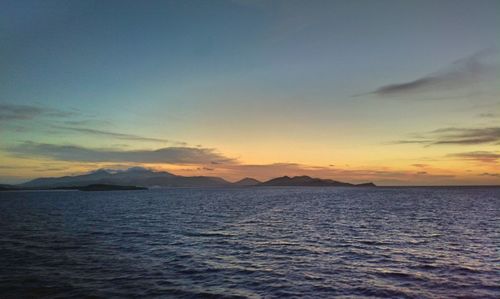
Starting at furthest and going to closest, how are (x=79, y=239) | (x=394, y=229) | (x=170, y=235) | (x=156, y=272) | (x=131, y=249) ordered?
(x=394, y=229)
(x=170, y=235)
(x=79, y=239)
(x=131, y=249)
(x=156, y=272)

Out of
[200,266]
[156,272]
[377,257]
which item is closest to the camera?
[156,272]

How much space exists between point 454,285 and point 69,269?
107 feet

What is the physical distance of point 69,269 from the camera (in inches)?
1362

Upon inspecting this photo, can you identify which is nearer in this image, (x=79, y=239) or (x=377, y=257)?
(x=377, y=257)

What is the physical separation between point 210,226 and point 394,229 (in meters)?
31.6

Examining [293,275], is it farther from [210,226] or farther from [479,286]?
[210,226]

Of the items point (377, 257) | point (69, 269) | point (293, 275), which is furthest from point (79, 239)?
point (377, 257)

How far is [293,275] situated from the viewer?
32719mm

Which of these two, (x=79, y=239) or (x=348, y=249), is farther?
(x=79, y=239)

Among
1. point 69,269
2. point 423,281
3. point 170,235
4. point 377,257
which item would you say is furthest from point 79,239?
point 423,281

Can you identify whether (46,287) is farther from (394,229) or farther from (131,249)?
(394,229)

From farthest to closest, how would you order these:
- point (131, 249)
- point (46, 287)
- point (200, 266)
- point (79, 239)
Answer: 1. point (79, 239)
2. point (131, 249)
3. point (200, 266)
4. point (46, 287)

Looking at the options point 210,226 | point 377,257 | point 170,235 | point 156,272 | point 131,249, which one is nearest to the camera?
point 156,272

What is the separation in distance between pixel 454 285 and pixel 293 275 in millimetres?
12559
